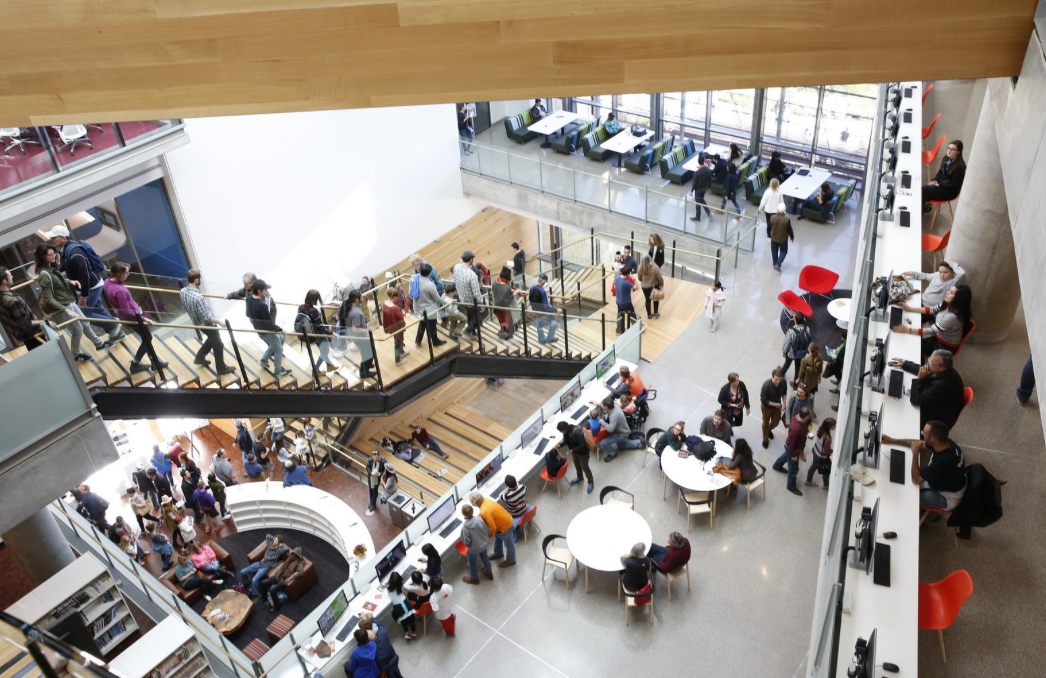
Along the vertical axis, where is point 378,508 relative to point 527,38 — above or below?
below

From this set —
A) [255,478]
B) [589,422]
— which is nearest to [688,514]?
[589,422]

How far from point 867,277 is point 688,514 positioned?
319 cm

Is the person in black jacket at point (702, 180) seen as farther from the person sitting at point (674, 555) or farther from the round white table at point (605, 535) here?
the person sitting at point (674, 555)

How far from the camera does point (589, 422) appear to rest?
9.68 metres

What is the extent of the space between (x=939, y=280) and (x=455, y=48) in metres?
6.28

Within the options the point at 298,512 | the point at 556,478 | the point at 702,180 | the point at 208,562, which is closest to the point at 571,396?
the point at 556,478

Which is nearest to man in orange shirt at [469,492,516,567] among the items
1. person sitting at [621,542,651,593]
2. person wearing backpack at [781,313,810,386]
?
person sitting at [621,542,651,593]

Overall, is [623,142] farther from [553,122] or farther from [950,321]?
[950,321]

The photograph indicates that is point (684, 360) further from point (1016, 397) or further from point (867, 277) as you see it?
point (1016, 397)

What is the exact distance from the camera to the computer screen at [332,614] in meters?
7.50

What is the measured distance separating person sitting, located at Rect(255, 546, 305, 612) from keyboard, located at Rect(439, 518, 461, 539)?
475cm

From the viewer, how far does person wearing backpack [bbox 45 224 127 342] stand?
8.79 meters

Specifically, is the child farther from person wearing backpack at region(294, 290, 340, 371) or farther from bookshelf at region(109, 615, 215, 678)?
person wearing backpack at region(294, 290, 340, 371)

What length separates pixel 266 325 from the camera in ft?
31.1
